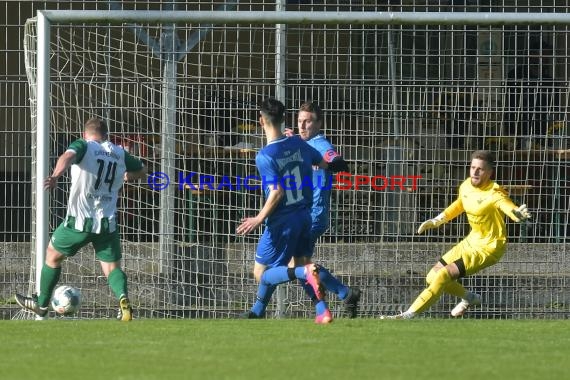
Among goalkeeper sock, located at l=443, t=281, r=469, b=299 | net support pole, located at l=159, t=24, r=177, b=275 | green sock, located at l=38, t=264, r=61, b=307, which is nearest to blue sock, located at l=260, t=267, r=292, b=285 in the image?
goalkeeper sock, located at l=443, t=281, r=469, b=299

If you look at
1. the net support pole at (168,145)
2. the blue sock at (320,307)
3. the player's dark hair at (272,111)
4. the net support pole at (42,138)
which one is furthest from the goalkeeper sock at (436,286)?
the net support pole at (42,138)

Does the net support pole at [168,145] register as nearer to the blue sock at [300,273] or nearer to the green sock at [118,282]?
the green sock at [118,282]

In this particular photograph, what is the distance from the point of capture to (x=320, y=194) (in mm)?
12227

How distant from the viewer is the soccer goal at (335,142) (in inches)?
540

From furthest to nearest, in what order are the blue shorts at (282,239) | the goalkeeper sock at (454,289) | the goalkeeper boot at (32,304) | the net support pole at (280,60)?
the net support pole at (280,60) → the goalkeeper sock at (454,289) → the goalkeeper boot at (32,304) → the blue shorts at (282,239)

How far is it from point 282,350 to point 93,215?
366cm

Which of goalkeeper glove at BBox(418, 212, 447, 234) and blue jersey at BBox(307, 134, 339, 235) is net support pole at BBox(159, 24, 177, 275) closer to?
blue jersey at BBox(307, 134, 339, 235)

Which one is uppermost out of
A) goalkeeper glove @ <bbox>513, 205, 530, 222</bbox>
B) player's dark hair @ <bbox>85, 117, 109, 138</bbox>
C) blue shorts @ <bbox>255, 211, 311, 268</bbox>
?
player's dark hair @ <bbox>85, 117, 109, 138</bbox>

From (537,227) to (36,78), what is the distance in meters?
5.43

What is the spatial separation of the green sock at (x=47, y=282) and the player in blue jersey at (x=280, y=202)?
186 cm

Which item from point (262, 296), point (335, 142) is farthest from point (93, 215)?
point (335, 142)

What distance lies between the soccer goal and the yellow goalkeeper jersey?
1.77 metres

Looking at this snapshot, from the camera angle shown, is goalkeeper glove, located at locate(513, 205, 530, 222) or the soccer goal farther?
the soccer goal

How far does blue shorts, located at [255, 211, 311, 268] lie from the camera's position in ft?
36.9
